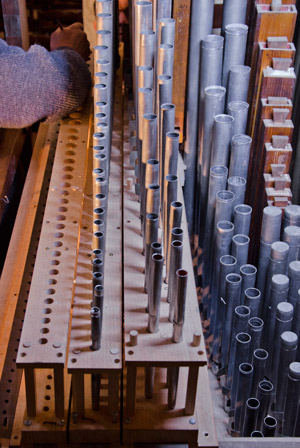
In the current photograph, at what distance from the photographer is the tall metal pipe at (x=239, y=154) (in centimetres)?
256

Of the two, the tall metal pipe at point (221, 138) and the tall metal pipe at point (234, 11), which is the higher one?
the tall metal pipe at point (234, 11)

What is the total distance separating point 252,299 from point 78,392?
26.6 inches

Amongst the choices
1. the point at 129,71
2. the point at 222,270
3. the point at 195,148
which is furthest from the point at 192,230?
the point at 129,71

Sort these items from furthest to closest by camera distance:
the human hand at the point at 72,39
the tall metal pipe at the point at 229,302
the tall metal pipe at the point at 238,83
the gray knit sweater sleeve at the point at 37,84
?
the human hand at the point at 72,39 < the gray knit sweater sleeve at the point at 37,84 < the tall metal pipe at the point at 238,83 < the tall metal pipe at the point at 229,302

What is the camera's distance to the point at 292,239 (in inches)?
104

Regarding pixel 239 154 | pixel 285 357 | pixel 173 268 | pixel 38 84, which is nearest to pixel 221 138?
pixel 239 154

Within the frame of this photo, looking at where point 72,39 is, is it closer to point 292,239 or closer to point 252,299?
point 292,239

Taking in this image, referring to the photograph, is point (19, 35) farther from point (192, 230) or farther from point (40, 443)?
point (40, 443)

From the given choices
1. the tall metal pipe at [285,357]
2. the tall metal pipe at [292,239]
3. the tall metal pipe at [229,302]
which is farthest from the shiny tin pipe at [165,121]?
the tall metal pipe at [285,357]

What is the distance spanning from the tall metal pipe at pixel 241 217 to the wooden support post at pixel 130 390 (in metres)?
0.72

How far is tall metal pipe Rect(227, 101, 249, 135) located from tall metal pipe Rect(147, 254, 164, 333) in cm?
80

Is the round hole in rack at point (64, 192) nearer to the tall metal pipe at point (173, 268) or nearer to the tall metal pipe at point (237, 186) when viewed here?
the tall metal pipe at point (237, 186)

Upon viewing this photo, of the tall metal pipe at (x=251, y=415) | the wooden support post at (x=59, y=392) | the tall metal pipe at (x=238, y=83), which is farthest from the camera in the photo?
the tall metal pipe at (x=238, y=83)

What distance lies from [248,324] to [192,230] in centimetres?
79
